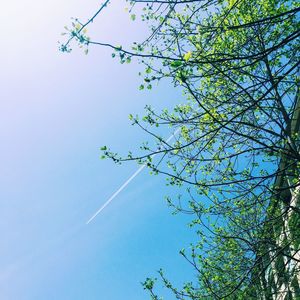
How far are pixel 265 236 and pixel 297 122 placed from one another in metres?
5.92

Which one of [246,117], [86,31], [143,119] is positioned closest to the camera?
[86,31]

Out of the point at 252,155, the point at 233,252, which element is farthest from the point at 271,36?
the point at 233,252

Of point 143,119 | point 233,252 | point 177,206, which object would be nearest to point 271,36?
point 143,119

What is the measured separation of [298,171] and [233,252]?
292cm

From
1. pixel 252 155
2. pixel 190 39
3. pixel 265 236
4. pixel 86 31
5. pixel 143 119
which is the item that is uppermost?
pixel 190 39

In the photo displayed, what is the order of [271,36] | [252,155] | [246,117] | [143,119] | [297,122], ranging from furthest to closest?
[297,122]
[246,117]
[271,36]
[252,155]
[143,119]

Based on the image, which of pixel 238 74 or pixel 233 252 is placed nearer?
pixel 238 74

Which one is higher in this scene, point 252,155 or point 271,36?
point 271,36

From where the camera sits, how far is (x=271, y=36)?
30.3ft

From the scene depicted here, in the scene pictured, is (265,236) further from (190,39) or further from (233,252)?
(190,39)

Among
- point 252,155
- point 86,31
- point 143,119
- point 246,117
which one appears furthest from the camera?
point 246,117

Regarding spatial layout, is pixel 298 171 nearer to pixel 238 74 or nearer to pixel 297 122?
pixel 238 74

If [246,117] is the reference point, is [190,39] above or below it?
above

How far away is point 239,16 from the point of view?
9.56 meters
